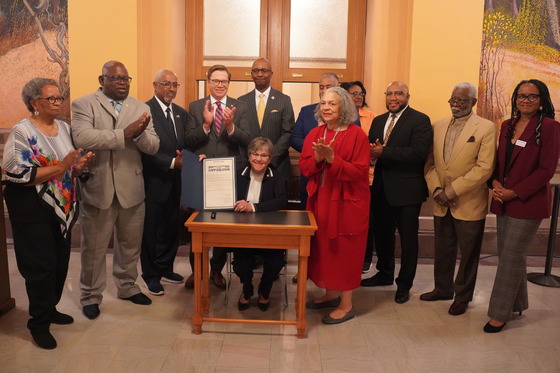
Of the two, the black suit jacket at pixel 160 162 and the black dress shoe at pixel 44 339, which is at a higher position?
the black suit jacket at pixel 160 162

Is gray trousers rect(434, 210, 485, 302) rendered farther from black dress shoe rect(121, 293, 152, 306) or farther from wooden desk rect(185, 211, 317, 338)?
black dress shoe rect(121, 293, 152, 306)

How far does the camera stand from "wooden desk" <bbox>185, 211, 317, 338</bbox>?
3.39 metres

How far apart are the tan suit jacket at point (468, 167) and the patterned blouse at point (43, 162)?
2.77 metres

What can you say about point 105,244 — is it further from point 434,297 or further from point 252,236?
point 434,297

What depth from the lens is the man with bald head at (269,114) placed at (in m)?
4.63

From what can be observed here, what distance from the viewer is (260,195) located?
3.93 metres

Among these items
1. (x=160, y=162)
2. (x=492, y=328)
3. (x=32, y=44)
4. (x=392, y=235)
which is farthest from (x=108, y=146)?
(x=32, y=44)

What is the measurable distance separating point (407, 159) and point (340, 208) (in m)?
0.82

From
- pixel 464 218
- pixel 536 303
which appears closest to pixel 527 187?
pixel 464 218

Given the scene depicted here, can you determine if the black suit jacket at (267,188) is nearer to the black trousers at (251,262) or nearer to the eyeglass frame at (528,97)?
the black trousers at (251,262)

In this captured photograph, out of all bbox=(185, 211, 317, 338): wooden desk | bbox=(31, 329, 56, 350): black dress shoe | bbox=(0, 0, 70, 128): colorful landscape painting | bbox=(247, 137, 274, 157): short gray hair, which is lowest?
bbox=(31, 329, 56, 350): black dress shoe

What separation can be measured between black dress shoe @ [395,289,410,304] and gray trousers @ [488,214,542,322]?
75 centimetres

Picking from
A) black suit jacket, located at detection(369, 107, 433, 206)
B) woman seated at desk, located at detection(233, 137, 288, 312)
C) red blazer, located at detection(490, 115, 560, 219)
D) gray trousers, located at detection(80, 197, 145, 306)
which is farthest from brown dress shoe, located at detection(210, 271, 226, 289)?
red blazer, located at detection(490, 115, 560, 219)

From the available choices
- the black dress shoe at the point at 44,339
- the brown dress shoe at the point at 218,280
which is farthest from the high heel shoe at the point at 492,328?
the black dress shoe at the point at 44,339
